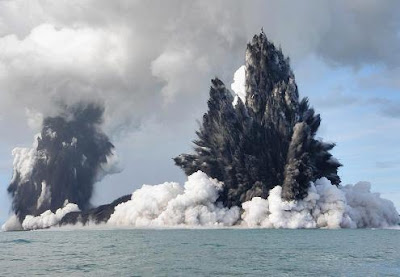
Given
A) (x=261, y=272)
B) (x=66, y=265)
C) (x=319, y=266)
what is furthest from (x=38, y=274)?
(x=319, y=266)

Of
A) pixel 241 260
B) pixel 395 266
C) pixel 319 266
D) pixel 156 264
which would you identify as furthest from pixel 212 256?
pixel 395 266

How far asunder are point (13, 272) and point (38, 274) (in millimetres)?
4041

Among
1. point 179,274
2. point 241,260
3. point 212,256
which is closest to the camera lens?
point 179,274

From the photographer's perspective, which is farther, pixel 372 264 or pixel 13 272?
pixel 372 264

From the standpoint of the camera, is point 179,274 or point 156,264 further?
point 156,264

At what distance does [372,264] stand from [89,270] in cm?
3593

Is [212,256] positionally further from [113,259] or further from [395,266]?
[395,266]

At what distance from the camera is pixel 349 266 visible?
67188 mm

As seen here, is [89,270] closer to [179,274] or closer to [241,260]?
[179,274]

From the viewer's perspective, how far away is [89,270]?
6312 centimetres

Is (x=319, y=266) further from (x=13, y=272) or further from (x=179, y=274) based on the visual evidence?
(x=13, y=272)

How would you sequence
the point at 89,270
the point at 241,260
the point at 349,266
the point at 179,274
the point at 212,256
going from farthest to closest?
1. the point at 212,256
2. the point at 241,260
3. the point at 349,266
4. the point at 89,270
5. the point at 179,274

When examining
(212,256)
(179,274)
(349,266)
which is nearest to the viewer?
(179,274)

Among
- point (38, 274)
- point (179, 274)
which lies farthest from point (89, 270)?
point (179, 274)
